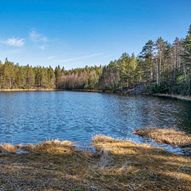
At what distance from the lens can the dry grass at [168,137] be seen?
2634cm

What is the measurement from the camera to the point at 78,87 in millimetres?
189250

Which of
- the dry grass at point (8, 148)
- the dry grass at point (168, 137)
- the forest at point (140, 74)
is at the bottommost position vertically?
the dry grass at point (168, 137)

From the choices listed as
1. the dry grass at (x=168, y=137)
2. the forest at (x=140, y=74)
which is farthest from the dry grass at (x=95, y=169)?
the forest at (x=140, y=74)

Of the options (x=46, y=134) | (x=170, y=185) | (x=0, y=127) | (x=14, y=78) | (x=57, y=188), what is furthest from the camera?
(x=14, y=78)

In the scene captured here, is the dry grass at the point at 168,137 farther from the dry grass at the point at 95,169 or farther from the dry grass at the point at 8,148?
the dry grass at the point at 8,148

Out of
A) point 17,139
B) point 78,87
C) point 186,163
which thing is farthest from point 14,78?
point 186,163

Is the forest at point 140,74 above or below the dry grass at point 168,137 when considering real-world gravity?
above

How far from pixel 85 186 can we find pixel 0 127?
84.7 ft

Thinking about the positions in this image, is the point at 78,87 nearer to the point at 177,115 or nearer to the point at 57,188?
the point at 177,115

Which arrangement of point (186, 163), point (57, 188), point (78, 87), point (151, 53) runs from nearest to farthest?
point (57, 188)
point (186, 163)
point (151, 53)
point (78, 87)

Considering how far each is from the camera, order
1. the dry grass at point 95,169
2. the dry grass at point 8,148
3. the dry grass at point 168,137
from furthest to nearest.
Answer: the dry grass at point 168,137
the dry grass at point 8,148
the dry grass at point 95,169

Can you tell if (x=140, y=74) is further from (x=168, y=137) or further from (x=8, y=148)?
(x=8, y=148)

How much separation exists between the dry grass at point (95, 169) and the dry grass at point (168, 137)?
4.32 m

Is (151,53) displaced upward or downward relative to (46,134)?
upward
